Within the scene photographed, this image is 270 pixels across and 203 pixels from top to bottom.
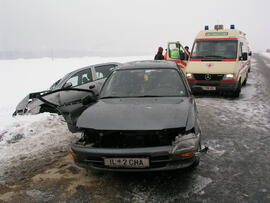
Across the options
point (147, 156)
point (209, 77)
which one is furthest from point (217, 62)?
point (147, 156)

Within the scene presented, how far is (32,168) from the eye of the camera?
4352mm

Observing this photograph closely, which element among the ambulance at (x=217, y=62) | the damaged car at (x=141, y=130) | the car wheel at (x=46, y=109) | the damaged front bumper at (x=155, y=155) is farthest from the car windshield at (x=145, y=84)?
the ambulance at (x=217, y=62)

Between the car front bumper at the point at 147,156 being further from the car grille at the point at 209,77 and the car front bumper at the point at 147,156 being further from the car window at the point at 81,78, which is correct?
the car grille at the point at 209,77

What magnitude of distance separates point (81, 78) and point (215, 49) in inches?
218

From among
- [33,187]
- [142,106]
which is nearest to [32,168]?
[33,187]

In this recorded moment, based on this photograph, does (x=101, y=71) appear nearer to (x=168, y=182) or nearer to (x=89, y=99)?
(x=89, y=99)

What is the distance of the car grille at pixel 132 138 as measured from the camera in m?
3.42

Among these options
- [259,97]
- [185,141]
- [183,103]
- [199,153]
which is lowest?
[259,97]

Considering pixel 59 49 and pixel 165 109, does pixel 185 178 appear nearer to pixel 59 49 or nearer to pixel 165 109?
pixel 165 109

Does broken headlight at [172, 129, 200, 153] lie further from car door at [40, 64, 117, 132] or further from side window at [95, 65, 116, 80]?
A: side window at [95, 65, 116, 80]

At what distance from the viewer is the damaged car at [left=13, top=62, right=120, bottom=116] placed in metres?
6.80

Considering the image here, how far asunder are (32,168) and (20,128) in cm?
Answer: 199

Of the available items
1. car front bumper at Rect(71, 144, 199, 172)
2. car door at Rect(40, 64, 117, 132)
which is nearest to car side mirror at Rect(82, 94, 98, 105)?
car door at Rect(40, 64, 117, 132)

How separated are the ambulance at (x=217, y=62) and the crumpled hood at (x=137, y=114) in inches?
214
